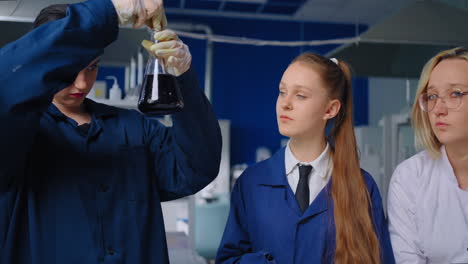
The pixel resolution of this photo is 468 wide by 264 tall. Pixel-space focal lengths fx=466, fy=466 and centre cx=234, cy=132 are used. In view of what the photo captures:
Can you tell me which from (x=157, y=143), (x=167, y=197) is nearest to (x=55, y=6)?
(x=157, y=143)

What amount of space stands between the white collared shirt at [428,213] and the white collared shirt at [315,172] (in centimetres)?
20

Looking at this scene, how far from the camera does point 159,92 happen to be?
1.08 metres

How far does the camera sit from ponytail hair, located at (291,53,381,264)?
123 cm

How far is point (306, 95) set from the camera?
4.31 feet

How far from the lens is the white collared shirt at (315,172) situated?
1.32 meters

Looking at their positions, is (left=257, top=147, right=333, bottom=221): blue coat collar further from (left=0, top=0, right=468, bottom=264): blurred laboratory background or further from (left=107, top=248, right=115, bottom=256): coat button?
(left=0, top=0, right=468, bottom=264): blurred laboratory background

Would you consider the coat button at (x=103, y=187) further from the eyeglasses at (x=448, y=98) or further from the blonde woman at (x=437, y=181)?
the eyeglasses at (x=448, y=98)

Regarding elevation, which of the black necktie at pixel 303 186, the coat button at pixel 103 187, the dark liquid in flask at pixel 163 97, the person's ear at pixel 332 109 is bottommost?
the black necktie at pixel 303 186

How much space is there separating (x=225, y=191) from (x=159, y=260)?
4.50 metres

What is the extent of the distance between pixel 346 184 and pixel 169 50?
621 millimetres

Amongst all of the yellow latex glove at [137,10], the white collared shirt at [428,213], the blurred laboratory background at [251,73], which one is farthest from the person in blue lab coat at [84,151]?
the blurred laboratory background at [251,73]

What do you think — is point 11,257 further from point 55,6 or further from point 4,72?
point 55,6

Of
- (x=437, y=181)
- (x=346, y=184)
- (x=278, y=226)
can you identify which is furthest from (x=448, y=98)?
(x=278, y=226)

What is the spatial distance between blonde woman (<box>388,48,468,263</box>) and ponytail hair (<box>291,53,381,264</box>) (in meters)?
0.09
